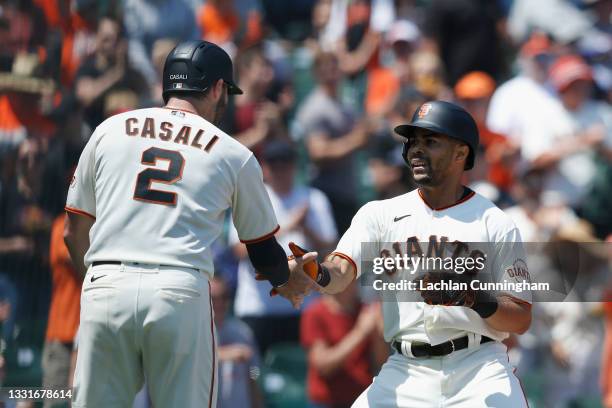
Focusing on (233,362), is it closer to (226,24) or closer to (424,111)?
(424,111)

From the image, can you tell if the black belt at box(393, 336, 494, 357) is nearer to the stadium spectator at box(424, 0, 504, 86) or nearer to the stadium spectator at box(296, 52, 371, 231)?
the stadium spectator at box(296, 52, 371, 231)

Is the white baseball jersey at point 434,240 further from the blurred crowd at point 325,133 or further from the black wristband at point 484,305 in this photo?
the blurred crowd at point 325,133

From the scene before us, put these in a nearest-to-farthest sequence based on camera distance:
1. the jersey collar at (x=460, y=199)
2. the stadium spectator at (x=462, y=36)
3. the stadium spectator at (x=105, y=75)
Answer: the jersey collar at (x=460, y=199) < the stadium spectator at (x=105, y=75) < the stadium spectator at (x=462, y=36)

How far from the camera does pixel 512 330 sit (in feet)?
18.2

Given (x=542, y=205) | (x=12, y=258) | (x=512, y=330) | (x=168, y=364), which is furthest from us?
(x=542, y=205)

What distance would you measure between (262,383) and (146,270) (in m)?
4.04

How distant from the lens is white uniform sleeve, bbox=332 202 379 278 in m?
5.86

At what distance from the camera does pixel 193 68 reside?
17.5ft

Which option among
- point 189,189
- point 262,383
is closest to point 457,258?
point 189,189

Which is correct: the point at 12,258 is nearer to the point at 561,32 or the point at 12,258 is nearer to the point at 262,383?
the point at 262,383

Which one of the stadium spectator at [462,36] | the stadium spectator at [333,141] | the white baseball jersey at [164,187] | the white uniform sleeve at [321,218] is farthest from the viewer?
the stadium spectator at [462,36]

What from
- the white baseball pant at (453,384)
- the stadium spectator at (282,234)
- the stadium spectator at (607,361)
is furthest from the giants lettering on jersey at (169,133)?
the stadium spectator at (607,361)

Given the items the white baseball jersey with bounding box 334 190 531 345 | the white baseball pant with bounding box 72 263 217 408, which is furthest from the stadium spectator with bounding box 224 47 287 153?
the white baseball pant with bounding box 72 263 217 408

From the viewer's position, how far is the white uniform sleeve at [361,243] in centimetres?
586
